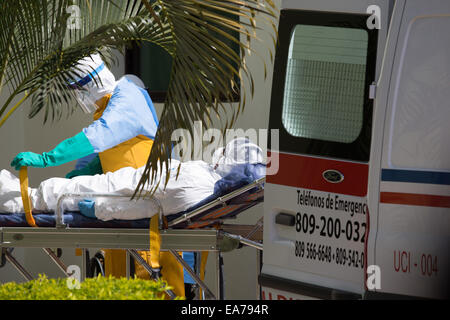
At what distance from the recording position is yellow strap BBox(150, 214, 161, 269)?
5.03 meters

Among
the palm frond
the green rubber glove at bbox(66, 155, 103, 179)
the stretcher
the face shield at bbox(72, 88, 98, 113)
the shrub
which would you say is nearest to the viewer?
the shrub

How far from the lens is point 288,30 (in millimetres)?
4215

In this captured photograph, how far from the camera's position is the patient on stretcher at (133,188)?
5.14 meters

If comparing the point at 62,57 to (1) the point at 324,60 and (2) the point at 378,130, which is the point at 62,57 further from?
(2) the point at 378,130

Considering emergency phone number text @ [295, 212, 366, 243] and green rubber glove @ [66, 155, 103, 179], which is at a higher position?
emergency phone number text @ [295, 212, 366, 243]

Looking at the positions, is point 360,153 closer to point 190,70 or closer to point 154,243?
point 190,70

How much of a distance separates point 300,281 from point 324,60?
1127 mm

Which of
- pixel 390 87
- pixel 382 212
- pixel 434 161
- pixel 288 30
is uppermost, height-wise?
pixel 288 30

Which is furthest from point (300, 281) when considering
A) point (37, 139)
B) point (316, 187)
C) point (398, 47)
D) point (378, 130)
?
point (37, 139)

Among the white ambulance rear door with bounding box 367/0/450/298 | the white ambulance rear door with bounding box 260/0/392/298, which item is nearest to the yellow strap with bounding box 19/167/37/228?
the white ambulance rear door with bounding box 260/0/392/298

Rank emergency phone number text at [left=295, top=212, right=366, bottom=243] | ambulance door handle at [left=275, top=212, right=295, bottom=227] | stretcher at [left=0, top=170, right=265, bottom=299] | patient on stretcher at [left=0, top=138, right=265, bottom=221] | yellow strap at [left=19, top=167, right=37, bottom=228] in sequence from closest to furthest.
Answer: emergency phone number text at [left=295, top=212, right=366, bottom=243] < ambulance door handle at [left=275, top=212, right=295, bottom=227] < stretcher at [left=0, top=170, right=265, bottom=299] < patient on stretcher at [left=0, top=138, right=265, bottom=221] < yellow strap at [left=19, top=167, right=37, bottom=228]

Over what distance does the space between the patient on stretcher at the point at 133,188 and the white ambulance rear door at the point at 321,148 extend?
1000 millimetres

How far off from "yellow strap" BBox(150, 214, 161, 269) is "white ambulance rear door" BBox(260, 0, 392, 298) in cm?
97

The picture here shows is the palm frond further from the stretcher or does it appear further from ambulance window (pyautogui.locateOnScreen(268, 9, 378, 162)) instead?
the stretcher
